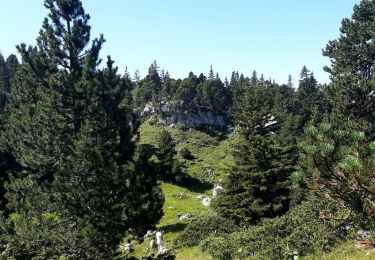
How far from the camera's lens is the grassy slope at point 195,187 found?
488 inches

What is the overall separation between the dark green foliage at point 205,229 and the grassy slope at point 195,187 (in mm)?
1144

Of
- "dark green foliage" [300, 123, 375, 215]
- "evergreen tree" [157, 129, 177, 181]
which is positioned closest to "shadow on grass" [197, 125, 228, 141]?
"evergreen tree" [157, 129, 177, 181]

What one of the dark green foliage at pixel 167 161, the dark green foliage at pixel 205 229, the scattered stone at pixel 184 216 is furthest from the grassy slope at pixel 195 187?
the dark green foliage at pixel 167 161

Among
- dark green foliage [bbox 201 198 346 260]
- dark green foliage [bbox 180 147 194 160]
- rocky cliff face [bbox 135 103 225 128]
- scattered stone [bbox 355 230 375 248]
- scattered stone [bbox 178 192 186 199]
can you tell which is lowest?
scattered stone [bbox 178 192 186 199]

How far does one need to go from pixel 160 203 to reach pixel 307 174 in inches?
466

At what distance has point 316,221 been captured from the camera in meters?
15.2

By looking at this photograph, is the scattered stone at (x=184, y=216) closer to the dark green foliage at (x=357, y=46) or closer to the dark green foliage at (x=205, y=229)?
the dark green foliage at (x=205, y=229)

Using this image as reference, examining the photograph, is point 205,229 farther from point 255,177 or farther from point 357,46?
point 357,46

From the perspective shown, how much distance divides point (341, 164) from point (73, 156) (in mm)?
12559

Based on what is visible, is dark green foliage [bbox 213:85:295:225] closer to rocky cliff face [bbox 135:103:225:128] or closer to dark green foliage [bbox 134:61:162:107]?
rocky cliff face [bbox 135:103:225:128]

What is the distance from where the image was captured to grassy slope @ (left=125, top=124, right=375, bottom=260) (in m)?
12.4

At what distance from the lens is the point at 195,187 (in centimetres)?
7269

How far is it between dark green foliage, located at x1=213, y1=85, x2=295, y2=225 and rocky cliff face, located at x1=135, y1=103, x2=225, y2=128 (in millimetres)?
87661

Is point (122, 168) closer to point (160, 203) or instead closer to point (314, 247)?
point (160, 203)
